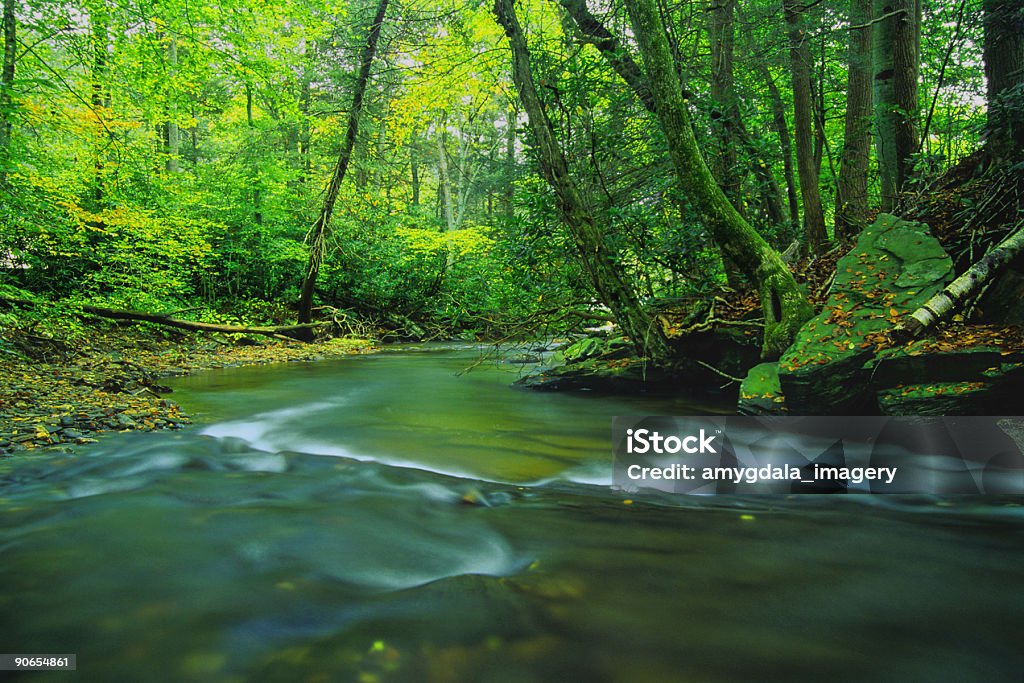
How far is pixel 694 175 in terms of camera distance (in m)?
6.29

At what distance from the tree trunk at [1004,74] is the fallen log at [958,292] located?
145cm

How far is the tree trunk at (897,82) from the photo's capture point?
6.64 m

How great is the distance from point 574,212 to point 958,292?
4216 millimetres

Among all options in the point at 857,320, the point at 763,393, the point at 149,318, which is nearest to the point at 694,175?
the point at 857,320

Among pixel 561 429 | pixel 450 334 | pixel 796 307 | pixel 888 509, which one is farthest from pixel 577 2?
pixel 450 334

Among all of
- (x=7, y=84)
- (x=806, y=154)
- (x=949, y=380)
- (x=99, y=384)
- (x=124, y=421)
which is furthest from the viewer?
(x=806, y=154)

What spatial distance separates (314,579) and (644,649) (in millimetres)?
1422

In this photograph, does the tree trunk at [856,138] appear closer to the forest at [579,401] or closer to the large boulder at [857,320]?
the forest at [579,401]

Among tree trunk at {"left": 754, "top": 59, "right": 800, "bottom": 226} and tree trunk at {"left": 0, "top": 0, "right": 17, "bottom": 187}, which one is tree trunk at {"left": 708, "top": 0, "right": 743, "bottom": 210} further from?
tree trunk at {"left": 0, "top": 0, "right": 17, "bottom": 187}

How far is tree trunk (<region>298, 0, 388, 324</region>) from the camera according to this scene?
12.3 metres

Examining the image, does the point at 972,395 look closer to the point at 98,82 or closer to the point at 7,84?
the point at 7,84

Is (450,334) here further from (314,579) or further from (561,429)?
(314,579)

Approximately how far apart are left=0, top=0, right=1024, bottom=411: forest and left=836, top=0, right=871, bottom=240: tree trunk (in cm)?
3

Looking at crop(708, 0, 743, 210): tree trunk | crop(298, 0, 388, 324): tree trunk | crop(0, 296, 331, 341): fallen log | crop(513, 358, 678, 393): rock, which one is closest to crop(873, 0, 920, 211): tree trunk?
crop(708, 0, 743, 210): tree trunk
